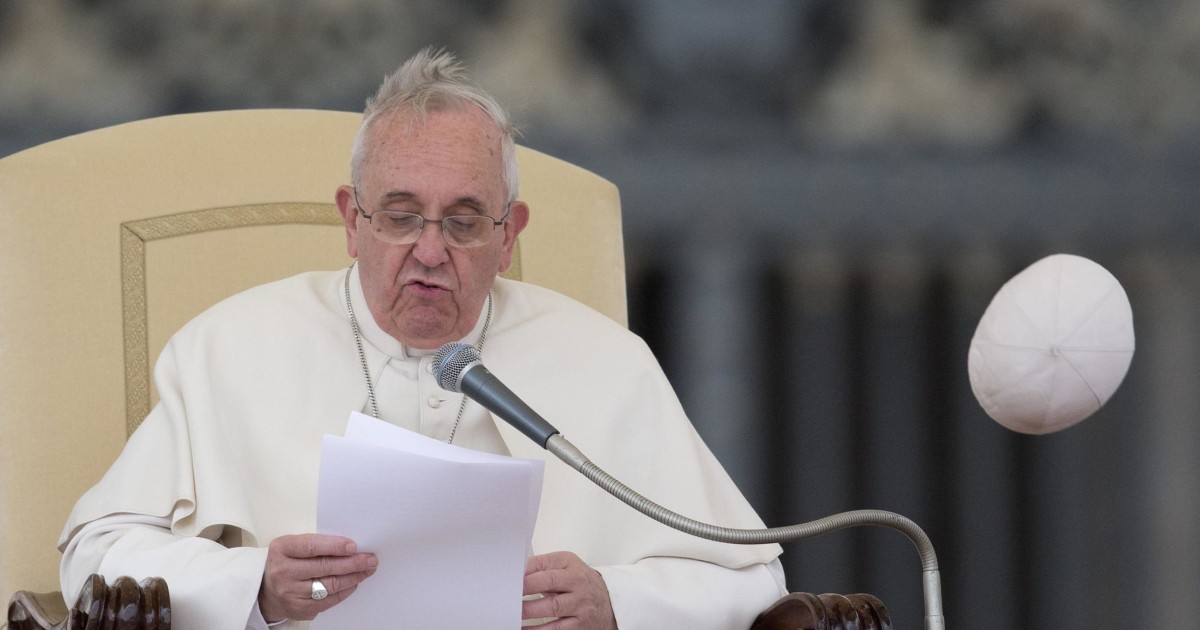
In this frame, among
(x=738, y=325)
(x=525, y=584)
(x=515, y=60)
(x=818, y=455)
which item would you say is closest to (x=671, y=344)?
(x=738, y=325)

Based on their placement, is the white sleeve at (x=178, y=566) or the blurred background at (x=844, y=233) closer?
the white sleeve at (x=178, y=566)

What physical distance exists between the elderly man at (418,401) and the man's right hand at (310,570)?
11cm

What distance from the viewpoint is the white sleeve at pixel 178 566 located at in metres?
2.21

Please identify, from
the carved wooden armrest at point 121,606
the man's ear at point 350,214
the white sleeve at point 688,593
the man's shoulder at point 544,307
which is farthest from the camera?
the man's shoulder at point 544,307

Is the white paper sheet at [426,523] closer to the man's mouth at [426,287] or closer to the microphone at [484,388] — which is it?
the microphone at [484,388]

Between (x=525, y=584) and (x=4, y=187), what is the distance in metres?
1.27

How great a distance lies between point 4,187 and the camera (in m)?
2.87

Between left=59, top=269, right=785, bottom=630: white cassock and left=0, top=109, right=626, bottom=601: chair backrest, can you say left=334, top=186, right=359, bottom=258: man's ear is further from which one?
left=0, top=109, right=626, bottom=601: chair backrest

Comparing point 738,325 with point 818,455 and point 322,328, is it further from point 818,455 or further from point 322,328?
point 322,328

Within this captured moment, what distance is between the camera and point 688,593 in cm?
245

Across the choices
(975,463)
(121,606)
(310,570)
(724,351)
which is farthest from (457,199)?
(975,463)

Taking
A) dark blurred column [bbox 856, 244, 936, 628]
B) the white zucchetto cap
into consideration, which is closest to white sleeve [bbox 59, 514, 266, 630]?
the white zucchetto cap

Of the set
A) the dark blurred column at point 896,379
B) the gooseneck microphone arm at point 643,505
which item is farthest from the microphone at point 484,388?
the dark blurred column at point 896,379

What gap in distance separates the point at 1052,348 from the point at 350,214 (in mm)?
1156
